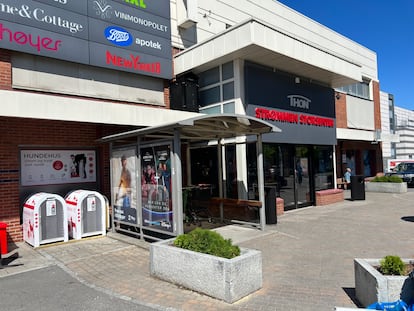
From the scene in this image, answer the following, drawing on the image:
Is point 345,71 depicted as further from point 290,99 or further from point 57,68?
point 57,68

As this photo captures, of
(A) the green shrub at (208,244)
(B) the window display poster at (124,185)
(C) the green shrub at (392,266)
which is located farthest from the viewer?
(B) the window display poster at (124,185)

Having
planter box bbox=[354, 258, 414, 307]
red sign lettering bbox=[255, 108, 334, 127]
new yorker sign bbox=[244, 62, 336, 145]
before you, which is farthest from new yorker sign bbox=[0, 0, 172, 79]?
planter box bbox=[354, 258, 414, 307]

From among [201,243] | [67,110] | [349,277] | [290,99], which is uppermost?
[290,99]

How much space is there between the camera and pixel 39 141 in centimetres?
900

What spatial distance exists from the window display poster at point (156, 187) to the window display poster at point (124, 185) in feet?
1.51

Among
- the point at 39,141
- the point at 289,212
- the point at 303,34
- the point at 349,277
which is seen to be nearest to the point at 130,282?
the point at 349,277

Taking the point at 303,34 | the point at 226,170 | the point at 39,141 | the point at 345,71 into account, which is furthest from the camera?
the point at 303,34

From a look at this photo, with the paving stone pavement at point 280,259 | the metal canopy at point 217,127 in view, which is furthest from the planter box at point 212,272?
the metal canopy at point 217,127

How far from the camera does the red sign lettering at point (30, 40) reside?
8.09 metres

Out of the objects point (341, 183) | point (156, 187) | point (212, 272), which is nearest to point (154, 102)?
point (156, 187)

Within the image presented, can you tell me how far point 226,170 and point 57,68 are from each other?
581 cm

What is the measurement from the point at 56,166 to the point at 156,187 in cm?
376

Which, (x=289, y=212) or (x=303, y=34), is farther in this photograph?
(x=303, y=34)

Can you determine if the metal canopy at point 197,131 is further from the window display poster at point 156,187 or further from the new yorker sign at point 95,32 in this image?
the new yorker sign at point 95,32
